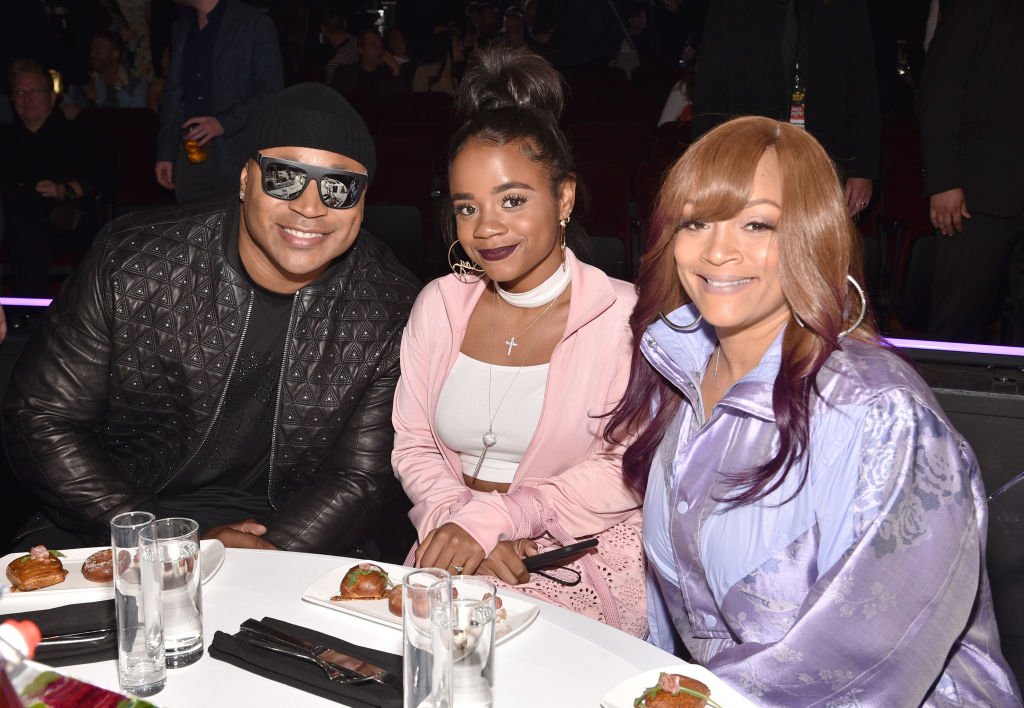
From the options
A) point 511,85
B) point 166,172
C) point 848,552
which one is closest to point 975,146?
point 511,85

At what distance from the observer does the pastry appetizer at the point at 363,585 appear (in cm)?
148

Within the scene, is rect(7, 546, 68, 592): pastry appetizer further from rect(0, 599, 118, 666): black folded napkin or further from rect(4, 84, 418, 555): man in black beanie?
rect(4, 84, 418, 555): man in black beanie

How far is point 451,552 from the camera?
199cm

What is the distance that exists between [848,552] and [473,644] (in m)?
0.58

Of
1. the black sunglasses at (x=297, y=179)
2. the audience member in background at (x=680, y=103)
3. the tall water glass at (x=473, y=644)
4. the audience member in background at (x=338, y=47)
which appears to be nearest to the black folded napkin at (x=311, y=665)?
the tall water glass at (x=473, y=644)

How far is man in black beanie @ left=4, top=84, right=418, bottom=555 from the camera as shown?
2.25 m

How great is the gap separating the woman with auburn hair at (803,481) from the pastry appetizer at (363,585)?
0.48 metres

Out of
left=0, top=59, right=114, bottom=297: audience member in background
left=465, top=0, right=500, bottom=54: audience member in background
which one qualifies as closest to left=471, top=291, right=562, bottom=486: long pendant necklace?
left=0, top=59, right=114, bottom=297: audience member in background

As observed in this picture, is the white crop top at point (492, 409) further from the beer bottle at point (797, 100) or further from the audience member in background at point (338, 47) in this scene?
the audience member in background at point (338, 47)

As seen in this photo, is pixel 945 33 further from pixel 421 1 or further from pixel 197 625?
pixel 421 1

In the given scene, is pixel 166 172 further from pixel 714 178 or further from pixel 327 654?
pixel 327 654

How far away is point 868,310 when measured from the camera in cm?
157

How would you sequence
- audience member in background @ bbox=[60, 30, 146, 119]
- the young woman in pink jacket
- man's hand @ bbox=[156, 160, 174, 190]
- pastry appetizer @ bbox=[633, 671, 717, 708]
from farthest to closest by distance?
audience member in background @ bbox=[60, 30, 146, 119] → man's hand @ bbox=[156, 160, 174, 190] → the young woman in pink jacket → pastry appetizer @ bbox=[633, 671, 717, 708]

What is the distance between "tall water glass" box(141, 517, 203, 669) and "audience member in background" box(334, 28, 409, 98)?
26.3 feet
